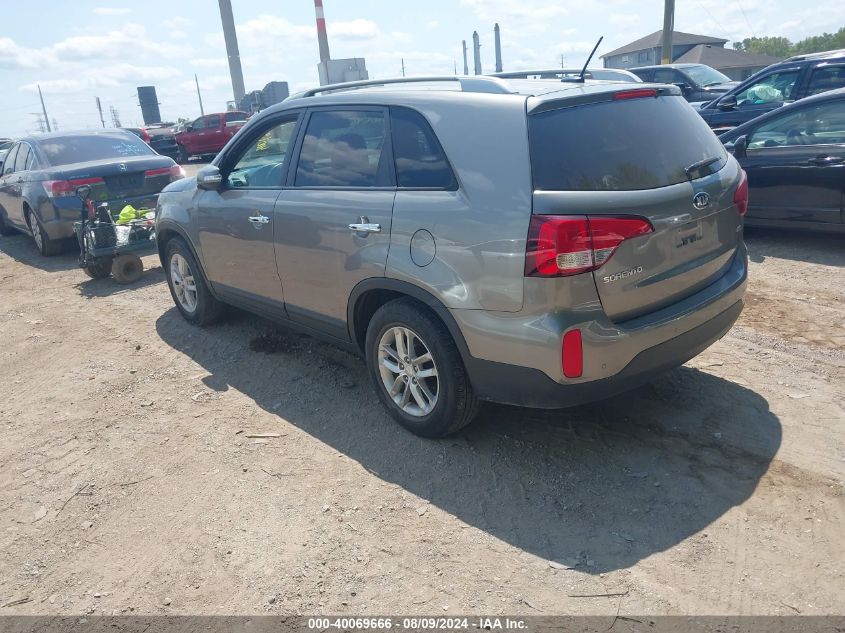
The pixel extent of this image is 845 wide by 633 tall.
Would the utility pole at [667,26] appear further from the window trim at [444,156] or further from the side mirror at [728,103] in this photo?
the window trim at [444,156]

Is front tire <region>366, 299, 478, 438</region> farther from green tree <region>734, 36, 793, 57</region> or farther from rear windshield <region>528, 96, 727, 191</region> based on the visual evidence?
green tree <region>734, 36, 793, 57</region>

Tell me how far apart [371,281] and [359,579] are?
1.63 metres

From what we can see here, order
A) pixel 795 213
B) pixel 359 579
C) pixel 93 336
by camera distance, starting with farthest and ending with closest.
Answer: pixel 795 213
pixel 93 336
pixel 359 579

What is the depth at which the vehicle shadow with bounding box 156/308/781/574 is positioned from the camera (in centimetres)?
313

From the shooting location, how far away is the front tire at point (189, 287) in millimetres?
5878

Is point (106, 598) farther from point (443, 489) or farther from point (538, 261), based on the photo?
point (538, 261)

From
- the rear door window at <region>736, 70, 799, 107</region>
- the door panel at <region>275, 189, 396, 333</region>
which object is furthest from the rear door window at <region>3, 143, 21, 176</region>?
the rear door window at <region>736, 70, 799, 107</region>

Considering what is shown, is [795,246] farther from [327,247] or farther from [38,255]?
[38,255]

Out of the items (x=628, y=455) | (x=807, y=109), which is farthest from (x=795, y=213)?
(x=628, y=455)

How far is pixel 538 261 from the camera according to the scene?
3.12m

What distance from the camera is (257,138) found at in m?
5.02

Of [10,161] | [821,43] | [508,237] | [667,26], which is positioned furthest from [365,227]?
[821,43]

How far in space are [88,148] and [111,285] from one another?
283 cm

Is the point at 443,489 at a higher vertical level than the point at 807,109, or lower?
lower
